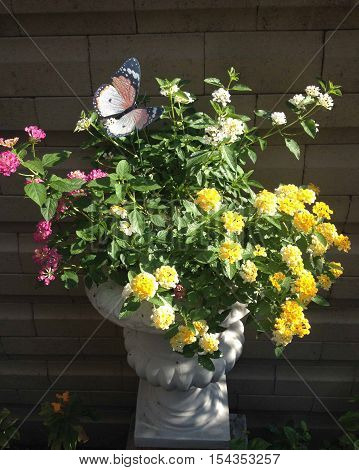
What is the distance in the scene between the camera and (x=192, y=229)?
1.51 meters

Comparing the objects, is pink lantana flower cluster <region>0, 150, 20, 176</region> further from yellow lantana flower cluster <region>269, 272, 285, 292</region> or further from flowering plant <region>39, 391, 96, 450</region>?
flowering plant <region>39, 391, 96, 450</region>

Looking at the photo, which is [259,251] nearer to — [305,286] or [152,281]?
[305,286]

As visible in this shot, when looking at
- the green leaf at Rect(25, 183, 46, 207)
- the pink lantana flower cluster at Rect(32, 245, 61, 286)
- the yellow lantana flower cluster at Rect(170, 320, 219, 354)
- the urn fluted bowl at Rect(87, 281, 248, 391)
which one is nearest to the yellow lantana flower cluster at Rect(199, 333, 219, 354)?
the yellow lantana flower cluster at Rect(170, 320, 219, 354)

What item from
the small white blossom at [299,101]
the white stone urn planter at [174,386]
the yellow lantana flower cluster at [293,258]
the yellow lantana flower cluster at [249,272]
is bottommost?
the white stone urn planter at [174,386]

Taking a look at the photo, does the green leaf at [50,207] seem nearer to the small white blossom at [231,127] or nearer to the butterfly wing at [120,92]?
the butterfly wing at [120,92]

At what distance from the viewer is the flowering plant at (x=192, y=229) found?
4.93ft

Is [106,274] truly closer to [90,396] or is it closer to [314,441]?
[90,396]

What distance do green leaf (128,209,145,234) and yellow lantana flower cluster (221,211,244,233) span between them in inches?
9.5

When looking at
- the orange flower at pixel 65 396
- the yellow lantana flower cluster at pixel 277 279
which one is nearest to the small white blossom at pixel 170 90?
the yellow lantana flower cluster at pixel 277 279

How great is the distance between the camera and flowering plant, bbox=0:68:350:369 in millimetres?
1504

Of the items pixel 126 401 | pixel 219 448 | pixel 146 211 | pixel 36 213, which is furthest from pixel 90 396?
pixel 146 211

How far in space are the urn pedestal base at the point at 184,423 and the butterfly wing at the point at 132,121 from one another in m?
1.12

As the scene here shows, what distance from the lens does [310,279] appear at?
152 centimetres

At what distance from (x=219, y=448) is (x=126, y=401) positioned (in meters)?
0.70
